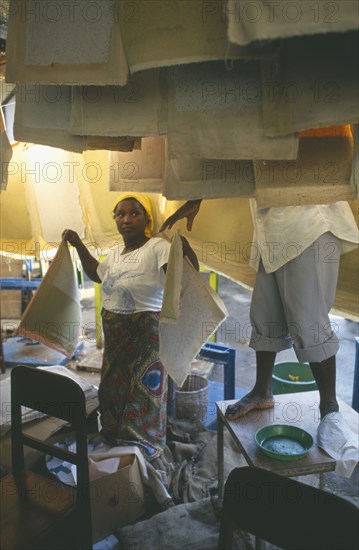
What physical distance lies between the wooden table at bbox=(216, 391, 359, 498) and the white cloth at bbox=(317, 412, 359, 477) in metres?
0.03

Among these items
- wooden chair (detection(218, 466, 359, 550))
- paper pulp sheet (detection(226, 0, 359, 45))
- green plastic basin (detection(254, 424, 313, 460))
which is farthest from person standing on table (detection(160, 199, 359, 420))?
paper pulp sheet (detection(226, 0, 359, 45))

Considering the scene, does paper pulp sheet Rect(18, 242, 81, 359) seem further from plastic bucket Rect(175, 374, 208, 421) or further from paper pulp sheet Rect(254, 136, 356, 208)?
paper pulp sheet Rect(254, 136, 356, 208)

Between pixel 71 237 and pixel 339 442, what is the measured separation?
Answer: 1919mm

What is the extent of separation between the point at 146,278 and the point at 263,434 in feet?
3.85

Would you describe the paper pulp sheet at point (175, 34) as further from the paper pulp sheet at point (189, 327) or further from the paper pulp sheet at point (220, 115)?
the paper pulp sheet at point (189, 327)

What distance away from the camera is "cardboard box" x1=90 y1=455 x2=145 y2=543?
7.91 feet

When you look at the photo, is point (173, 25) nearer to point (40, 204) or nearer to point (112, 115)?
point (112, 115)

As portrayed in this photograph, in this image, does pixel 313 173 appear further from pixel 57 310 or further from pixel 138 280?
pixel 57 310

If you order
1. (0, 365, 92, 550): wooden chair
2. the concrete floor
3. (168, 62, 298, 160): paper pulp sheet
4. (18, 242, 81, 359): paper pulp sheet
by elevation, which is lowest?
the concrete floor

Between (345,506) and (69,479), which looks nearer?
(345,506)

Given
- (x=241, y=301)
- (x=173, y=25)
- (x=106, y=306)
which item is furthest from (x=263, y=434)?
(x=241, y=301)

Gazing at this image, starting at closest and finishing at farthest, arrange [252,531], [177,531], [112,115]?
[112,115] → [252,531] → [177,531]

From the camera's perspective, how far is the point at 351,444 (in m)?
2.04

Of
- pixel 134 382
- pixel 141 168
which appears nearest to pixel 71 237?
pixel 141 168
